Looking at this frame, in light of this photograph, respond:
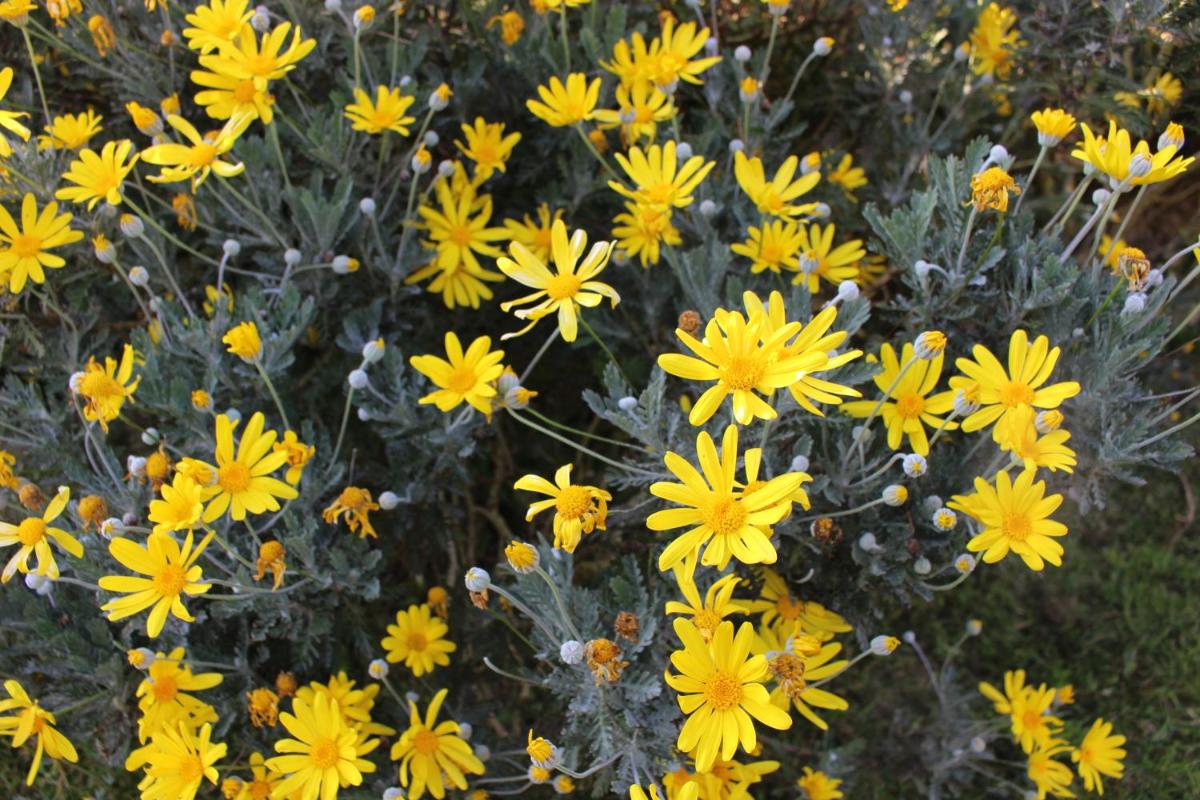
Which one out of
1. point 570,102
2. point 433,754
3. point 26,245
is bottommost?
point 433,754

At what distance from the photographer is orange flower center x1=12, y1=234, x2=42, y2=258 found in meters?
2.11

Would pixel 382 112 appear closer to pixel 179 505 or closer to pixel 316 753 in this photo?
pixel 179 505

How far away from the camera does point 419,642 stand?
222 cm

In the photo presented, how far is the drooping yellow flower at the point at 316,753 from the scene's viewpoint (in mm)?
1868

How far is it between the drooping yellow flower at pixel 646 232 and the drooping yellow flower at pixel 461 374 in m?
0.42

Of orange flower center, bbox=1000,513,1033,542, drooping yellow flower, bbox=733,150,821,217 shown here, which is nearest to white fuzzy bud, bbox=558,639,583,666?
orange flower center, bbox=1000,513,1033,542

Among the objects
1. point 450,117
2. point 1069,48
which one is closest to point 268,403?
point 450,117

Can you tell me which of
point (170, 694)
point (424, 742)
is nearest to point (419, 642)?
point (424, 742)

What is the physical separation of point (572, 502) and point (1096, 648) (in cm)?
185

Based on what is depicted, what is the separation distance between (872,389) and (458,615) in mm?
1032

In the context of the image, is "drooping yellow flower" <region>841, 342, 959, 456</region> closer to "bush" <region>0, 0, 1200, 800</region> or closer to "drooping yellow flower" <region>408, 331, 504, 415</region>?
"bush" <region>0, 0, 1200, 800</region>

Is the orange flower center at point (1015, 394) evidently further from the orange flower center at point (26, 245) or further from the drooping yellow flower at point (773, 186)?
the orange flower center at point (26, 245)

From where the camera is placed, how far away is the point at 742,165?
7.34ft

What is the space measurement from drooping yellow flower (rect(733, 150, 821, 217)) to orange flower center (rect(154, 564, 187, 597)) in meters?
1.32
